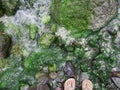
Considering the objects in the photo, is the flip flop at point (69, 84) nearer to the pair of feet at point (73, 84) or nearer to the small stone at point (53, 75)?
the pair of feet at point (73, 84)

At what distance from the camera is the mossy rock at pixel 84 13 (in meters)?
5.33

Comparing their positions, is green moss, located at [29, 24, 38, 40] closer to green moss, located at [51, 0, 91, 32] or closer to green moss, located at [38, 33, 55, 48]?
green moss, located at [38, 33, 55, 48]

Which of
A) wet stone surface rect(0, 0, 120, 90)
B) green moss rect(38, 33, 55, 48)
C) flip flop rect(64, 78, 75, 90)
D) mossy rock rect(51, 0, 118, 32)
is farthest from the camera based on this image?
green moss rect(38, 33, 55, 48)

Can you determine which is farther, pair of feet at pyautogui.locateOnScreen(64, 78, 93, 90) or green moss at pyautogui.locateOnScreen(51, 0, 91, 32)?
green moss at pyautogui.locateOnScreen(51, 0, 91, 32)

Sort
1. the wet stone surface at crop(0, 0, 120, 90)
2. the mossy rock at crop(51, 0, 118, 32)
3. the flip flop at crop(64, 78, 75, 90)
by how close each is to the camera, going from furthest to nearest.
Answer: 1. the mossy rock at crop(51, 0, 118, 32)
2. the wet stone surface at crop(0, 0, 120, 90)
3. the flip flop at crop(64, 78, 75, 90)

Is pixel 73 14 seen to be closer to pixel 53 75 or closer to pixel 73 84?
pixel 53 75

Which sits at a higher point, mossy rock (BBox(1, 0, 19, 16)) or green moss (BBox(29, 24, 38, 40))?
mossy rock (BBox(1, 0, 19, 16))

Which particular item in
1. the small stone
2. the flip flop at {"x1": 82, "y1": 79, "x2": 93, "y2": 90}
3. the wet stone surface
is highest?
the wet stone surface

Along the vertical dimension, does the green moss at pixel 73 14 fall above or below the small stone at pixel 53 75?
above

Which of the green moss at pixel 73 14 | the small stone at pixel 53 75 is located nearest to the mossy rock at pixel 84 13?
the green moss at pixel 73 14

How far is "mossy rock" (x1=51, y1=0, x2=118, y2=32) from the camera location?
5328 millimetres

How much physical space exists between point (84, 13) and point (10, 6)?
1.40m

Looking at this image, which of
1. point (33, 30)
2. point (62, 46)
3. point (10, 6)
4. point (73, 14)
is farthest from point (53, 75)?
point (10, 6)

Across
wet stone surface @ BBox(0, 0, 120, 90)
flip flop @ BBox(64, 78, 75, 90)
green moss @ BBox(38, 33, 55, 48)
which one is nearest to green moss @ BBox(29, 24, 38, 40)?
wet stone surface @ BBox(0, 0, 120, 90)
